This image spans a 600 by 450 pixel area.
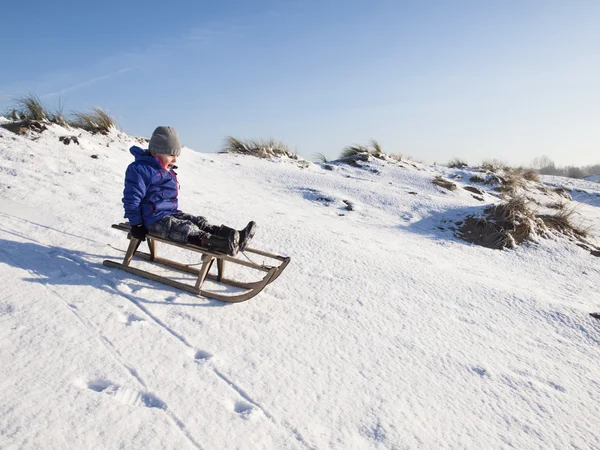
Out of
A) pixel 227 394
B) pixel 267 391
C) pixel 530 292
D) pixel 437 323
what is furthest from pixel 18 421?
pixel 530 292

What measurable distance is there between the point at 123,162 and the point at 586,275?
22.6ft

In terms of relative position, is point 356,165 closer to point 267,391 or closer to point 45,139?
point 45,139

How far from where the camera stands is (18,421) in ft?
5.30

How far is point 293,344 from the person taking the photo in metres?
2.50

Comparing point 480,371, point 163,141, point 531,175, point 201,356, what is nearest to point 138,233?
point 163,141

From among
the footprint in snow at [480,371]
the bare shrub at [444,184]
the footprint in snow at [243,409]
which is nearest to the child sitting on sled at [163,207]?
the footprint in snow at [243,409]

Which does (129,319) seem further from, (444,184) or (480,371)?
(444,184)

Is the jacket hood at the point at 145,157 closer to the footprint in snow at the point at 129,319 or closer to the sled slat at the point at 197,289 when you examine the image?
the sled slat at the point at 197,289

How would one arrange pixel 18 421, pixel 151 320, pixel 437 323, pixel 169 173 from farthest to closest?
pixel 169 173 → pixel 437 323 → pixel 151 320 → pixel 18 421

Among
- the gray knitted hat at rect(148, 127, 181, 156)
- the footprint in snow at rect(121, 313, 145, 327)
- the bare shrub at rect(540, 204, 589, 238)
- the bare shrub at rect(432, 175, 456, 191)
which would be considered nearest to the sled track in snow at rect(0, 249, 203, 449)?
the footprint in snow at rect(121, 313, 145, 327)

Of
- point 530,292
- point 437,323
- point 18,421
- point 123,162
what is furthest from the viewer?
point 123,162

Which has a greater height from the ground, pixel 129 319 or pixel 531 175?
pixel 531 175

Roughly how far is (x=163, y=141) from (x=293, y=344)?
78.2 inches

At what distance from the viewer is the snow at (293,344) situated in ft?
5.93
